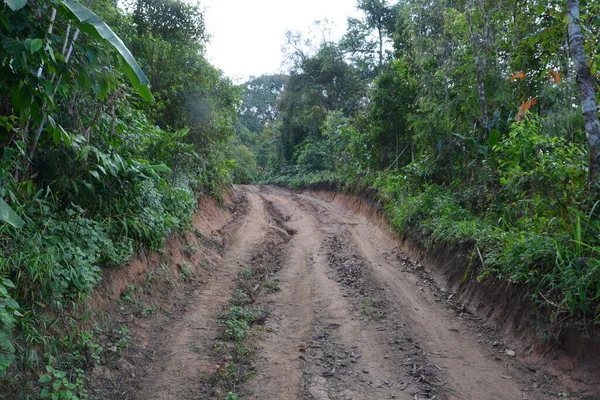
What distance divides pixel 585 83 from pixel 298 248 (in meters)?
7.17

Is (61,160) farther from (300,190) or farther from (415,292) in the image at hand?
(300,190)

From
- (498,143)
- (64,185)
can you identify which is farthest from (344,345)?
(498,143)

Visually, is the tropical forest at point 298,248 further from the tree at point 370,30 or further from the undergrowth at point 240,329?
the tree at point 370,30

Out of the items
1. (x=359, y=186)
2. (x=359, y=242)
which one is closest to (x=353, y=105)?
(x=359, y=186)

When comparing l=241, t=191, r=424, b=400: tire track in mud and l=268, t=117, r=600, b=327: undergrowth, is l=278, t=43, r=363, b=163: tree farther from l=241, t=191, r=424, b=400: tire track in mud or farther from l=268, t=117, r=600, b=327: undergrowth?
l=241, t=191, r=424, b=400: tire track in mud

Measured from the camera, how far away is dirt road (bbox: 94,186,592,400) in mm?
4344

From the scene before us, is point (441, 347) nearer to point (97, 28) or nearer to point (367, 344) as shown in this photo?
point (367, 344)

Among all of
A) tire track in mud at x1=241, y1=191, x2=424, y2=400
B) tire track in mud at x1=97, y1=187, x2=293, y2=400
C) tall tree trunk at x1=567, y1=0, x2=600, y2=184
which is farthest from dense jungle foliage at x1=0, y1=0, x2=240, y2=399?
tall tree trunk at x1=567, y1=0, x2=600, y2=184

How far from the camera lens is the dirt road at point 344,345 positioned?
4.34 m

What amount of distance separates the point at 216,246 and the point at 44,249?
18.2 ft

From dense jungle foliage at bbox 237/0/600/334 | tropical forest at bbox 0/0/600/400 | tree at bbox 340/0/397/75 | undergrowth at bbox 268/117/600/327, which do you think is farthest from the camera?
tree at bbox 340/0/397/75

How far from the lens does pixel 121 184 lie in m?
6.48

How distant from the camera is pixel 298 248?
1079 centimetres

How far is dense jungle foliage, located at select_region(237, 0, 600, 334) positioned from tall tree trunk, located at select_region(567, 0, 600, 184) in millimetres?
16
